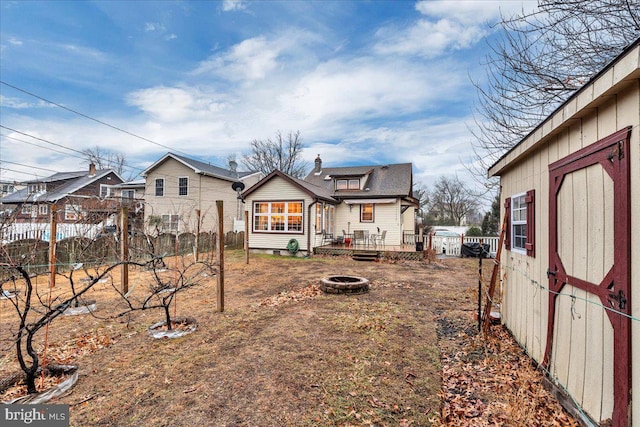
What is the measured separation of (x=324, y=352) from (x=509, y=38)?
22.7 feet

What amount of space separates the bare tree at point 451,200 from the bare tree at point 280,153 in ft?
64.9

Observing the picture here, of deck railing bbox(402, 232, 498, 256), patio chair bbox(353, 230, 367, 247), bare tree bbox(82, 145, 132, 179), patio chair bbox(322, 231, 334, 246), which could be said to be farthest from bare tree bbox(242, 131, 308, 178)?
deck railing bbox(402, 232, 498, 256)

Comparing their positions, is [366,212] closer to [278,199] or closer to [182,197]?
[278,199]

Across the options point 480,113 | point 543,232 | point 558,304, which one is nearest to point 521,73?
point 480,113

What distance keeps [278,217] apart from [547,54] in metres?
12.4

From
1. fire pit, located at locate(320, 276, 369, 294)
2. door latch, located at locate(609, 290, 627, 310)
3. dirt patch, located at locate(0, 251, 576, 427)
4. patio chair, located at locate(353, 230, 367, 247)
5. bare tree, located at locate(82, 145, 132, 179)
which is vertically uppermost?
bare tree, located at locate(82, 145, 132, 179)

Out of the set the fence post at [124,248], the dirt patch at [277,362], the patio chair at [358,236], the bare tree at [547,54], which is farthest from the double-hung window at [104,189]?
the bare tree at [547,54]

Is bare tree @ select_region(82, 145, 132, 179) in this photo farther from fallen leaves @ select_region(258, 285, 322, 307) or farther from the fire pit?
the fire pit

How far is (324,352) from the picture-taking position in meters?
4.16

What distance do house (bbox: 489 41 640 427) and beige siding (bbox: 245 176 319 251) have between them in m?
11.2

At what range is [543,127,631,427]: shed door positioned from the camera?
6.80 ft

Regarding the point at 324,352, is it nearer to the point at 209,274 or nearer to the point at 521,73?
the point at 521,73

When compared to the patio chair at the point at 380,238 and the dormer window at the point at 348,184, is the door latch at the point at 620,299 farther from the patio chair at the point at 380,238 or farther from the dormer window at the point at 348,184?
the dormer window at the point at 348,184

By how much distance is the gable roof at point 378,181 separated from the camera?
17.1 meters
